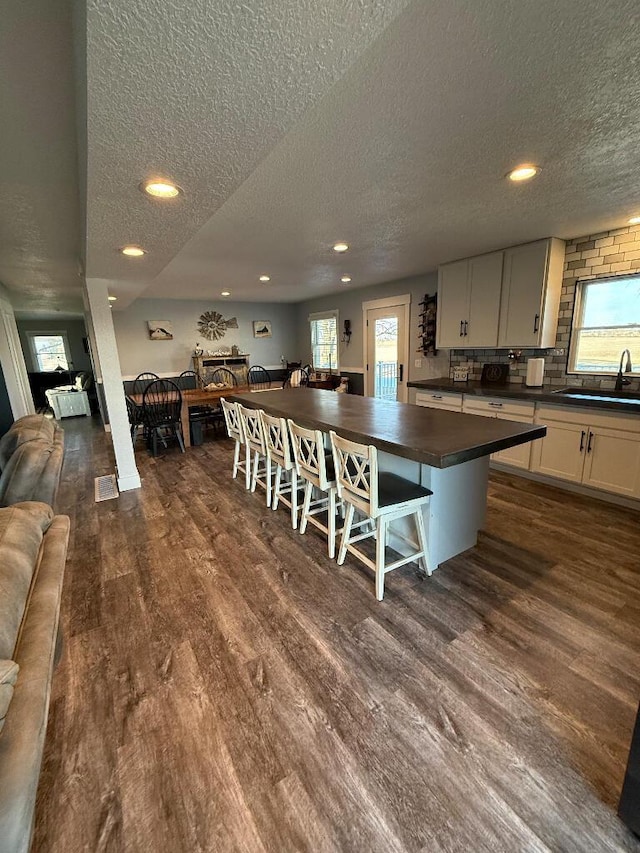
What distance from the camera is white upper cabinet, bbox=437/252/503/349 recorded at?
12.7ft

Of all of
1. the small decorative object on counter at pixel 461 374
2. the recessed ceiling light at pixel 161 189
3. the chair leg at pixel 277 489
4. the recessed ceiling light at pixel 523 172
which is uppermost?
the recessed ceiling light at pixel 523 172

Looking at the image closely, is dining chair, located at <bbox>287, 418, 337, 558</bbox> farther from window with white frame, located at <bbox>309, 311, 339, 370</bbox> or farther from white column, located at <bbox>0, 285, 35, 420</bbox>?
window with white frame, located at <bbox>309, 311, 339, 370</bbox>

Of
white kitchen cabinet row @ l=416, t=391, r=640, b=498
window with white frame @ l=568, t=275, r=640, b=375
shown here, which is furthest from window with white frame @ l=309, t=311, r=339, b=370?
window with white frame @ l=568, t=275, r=640, b=375

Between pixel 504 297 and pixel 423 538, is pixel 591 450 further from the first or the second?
pixel 423 538

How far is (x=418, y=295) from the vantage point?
532cm

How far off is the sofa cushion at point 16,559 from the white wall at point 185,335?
6.09m

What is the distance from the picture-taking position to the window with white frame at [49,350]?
1039 cm

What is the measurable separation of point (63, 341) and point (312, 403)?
10841mm

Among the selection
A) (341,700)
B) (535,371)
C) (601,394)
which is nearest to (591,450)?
(601,394)

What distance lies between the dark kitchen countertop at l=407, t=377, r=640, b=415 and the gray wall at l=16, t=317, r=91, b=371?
10.6 meters

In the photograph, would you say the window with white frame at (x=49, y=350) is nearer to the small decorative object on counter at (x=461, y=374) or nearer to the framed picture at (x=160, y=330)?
the framed picture at (x=160, y=330)

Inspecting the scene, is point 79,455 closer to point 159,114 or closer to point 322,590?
point 322,590

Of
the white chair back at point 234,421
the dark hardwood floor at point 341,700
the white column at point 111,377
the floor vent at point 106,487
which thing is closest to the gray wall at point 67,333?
the floor vent at point 106,487

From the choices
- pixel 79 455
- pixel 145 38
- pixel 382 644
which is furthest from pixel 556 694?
pixel 79 455
